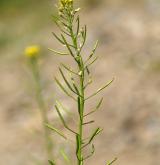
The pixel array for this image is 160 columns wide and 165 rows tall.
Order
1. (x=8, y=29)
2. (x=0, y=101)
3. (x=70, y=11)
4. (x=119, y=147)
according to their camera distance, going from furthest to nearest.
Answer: (x=8, y=29) → (x=0, y=101) → (x=119, y=147) → (x=70, y=11)

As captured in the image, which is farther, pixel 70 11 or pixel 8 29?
pixel 8 29

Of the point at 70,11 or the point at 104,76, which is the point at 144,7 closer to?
the point at 104,76

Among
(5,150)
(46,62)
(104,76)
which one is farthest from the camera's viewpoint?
(46,62)

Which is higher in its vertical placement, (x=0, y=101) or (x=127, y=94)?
(x=0, y=101)

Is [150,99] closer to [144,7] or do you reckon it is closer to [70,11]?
[144,7]

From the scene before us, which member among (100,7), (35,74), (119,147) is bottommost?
(35,74)

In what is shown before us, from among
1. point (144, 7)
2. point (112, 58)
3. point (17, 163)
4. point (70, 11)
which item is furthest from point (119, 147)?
point (70, 11)
